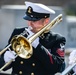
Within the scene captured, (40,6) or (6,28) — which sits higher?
(40,6)

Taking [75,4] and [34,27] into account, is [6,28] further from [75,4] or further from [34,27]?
[75,4]

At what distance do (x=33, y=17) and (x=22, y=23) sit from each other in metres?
10.1

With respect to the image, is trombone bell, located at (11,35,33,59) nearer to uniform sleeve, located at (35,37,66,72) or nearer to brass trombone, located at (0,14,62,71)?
brass trombone, located at (0,14,62,71)

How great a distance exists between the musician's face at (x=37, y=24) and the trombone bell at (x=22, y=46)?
0.19 meters

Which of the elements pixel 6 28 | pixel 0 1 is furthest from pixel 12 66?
pixel 0 1

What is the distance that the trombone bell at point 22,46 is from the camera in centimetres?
693

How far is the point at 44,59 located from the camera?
7.16m

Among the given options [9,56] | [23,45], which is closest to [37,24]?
[23,45]

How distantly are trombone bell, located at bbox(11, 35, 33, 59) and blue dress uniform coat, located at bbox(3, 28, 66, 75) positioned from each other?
154 millimetres

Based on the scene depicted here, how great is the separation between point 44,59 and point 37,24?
42 centimetres

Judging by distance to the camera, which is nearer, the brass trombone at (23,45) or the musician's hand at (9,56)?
the brass trombone at (23,45)

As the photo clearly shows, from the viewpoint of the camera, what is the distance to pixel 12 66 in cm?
743

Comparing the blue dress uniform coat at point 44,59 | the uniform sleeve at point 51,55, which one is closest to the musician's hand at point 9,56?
the blue dress uniform coat at point 44,59

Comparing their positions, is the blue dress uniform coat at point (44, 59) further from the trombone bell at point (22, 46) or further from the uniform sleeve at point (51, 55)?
the trombone bell at point (22, 46)
